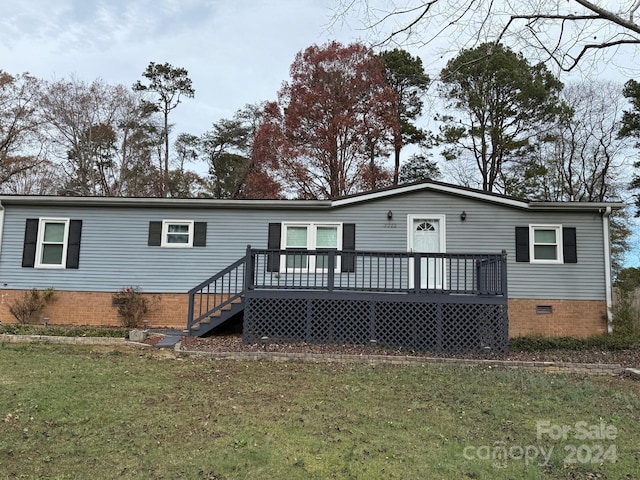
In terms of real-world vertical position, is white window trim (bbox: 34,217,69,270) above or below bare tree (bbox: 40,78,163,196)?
below

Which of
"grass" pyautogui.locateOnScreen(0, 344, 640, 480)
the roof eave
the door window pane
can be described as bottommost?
"grass" pyautogui.locateOnScreen(0, 344, 640, 480)

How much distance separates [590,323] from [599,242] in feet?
A: 6.46

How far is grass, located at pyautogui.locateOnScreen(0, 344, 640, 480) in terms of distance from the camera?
3.52m

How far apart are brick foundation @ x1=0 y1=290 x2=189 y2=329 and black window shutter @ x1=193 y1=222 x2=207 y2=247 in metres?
1.33

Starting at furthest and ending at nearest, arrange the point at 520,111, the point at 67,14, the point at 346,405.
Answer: the point at 520,111
the point at 67,14
the point at 346,405

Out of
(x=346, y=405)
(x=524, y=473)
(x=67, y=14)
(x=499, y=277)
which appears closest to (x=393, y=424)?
(x=346, y=405)

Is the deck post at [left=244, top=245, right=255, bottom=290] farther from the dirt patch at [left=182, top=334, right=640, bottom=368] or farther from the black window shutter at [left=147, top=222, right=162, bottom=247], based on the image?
the black window shutter at [left=147, top=222, right=162, bottom=247]

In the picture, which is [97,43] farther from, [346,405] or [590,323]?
[590,323]

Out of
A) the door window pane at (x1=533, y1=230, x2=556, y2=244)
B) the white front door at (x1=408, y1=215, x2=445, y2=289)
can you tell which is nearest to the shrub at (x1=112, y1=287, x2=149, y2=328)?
the white front door at (x1=408, y1=215, x2=445, y2=289)

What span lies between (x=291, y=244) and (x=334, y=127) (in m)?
11.6

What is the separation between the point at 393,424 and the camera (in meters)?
4.54

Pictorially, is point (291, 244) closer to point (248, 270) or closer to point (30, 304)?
point (248, 270)

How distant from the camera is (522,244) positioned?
1114 cm

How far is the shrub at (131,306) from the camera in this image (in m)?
11.1
